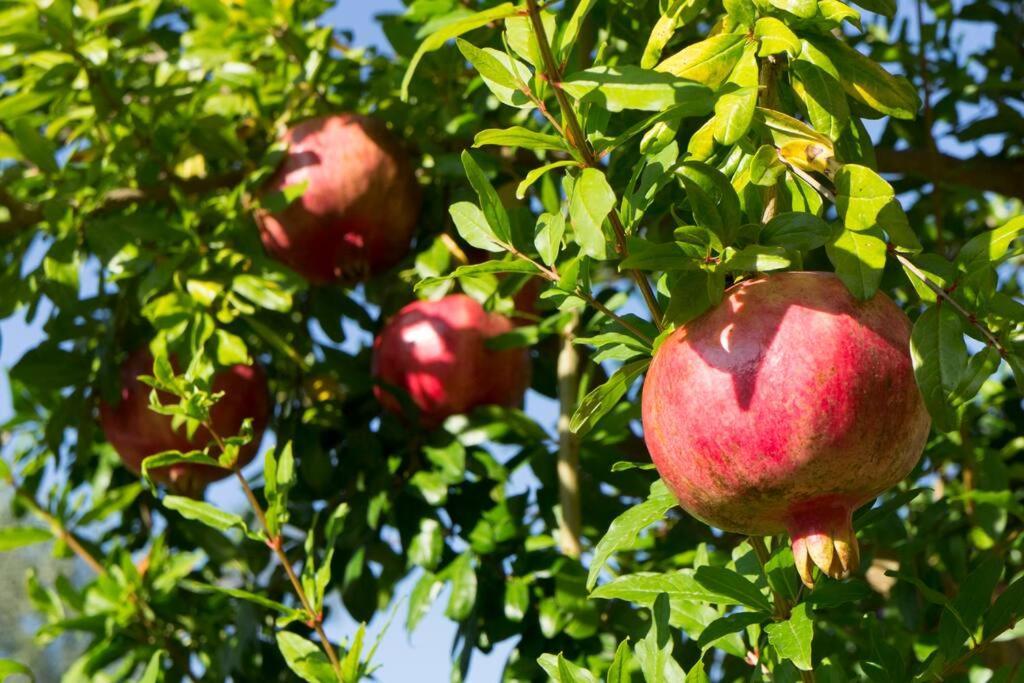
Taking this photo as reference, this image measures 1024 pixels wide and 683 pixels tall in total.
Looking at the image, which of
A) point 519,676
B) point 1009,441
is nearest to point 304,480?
point 519,676

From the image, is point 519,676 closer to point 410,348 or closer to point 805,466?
point 410,348

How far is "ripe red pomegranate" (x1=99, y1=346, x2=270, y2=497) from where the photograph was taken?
67.3 inches

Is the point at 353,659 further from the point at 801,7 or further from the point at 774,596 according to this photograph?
the point at 801,7

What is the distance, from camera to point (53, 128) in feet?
6.10

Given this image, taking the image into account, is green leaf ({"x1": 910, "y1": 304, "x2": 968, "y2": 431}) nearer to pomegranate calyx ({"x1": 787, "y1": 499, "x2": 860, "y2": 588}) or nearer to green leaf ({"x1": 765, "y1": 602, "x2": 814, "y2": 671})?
pomegranate calyx ({"x1": 787, "y1": 499, "x2": 860, "y2": 588})

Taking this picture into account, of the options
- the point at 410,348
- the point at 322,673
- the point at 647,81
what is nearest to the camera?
the point at 647,81

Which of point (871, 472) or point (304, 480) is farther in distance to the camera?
point (304, 480)

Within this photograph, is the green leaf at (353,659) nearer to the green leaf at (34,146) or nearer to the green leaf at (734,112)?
the green leaf at (734,112)

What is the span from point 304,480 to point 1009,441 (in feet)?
3.35

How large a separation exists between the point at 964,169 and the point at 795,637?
1.11m

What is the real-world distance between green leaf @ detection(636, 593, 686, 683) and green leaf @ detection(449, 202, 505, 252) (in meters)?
0.29

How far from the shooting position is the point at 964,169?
185cm

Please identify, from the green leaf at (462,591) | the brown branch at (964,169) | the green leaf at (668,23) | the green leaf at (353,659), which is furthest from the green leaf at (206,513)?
the brown branch at (964,169)

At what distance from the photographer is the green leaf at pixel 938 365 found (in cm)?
79
